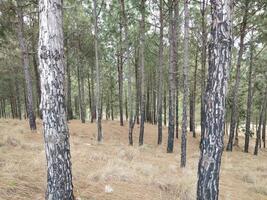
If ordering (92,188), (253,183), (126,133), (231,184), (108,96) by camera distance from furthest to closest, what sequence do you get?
(108,96), (126,133), (253,183), (231,184), (92,188)

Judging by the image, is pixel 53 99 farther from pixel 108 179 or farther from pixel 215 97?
pixel 108 179

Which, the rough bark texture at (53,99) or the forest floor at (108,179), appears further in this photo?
the forest floor at (108,179)

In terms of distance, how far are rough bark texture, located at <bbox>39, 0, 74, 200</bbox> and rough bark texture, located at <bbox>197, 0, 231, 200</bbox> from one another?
2282 mm

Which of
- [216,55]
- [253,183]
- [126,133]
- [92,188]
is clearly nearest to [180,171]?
[253,183]

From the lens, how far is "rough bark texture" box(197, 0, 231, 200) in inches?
180

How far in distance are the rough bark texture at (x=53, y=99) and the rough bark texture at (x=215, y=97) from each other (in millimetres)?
2282

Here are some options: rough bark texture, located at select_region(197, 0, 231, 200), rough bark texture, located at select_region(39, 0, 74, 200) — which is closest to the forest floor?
rough bark texture, located at select_region(39, 0, 74, 200)

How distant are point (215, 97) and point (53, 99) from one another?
101 inches

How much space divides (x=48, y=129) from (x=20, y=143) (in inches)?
272

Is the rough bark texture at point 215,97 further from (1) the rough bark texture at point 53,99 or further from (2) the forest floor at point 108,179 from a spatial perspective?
(1) the rough bark texture at point 53,99

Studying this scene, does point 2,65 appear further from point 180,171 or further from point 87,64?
point 180,171

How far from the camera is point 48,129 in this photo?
15.0ft

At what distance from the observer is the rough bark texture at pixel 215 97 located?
15.0 feet

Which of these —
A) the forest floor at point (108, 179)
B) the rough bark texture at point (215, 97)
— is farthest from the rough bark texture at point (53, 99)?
the rough bark texture at point (215, 97)
